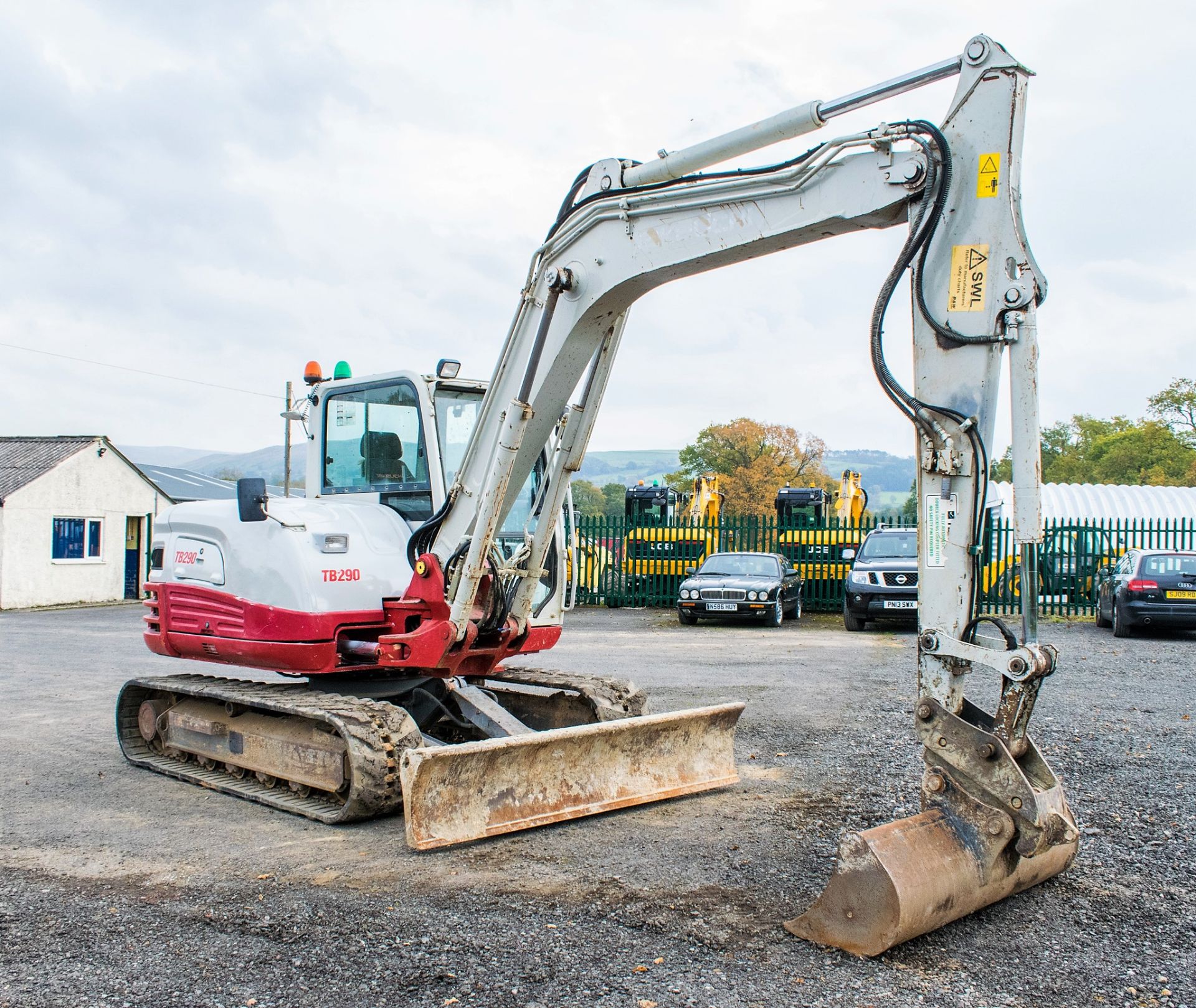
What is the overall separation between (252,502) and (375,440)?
0.98 metres

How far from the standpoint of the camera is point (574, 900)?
192 inches

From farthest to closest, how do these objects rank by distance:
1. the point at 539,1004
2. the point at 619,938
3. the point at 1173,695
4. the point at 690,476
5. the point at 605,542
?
the point at 690,476 < the point at 605,542 < the point at 1173,695 < the point at 619,938 < the point at 539,1004

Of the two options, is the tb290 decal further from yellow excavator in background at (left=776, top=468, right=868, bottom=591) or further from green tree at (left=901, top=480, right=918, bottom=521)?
yellow excavator in background at (left=776, top=468, right=868, bottom=591)

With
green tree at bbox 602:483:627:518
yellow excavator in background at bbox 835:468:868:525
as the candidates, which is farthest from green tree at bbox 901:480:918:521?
green tree at bbox 602:483:627:518

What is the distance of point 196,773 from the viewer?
23.7 ft

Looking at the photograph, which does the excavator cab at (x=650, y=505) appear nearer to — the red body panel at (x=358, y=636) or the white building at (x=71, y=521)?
the white building at (x=71, y=521)

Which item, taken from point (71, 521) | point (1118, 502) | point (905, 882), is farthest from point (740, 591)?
point (1118, 502)

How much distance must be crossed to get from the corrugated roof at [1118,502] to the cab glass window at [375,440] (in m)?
29.7

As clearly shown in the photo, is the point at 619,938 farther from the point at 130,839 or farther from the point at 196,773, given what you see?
the point at 196,773

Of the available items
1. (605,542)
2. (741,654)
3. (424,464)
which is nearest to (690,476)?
(605,542)

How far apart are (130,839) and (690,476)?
78.6 meters

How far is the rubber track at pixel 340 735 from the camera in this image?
19.6ft

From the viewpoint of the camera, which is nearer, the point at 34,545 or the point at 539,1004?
the point at 539,1004

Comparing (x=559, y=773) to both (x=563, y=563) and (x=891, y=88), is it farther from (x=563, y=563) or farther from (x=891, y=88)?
(x=891, y=88)
